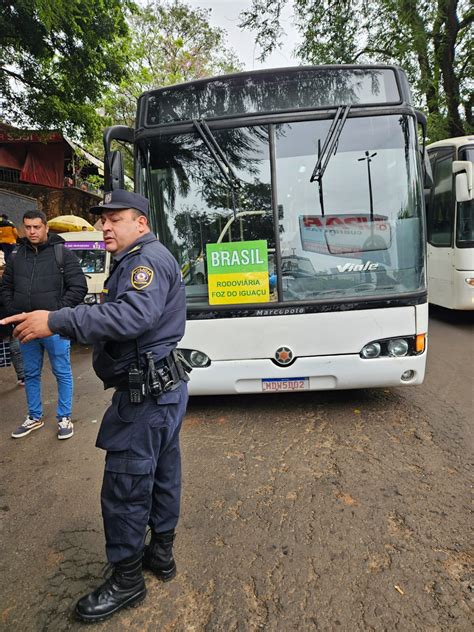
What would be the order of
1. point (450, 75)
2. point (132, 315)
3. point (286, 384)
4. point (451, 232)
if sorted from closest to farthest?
1. point (132, 315)
2. point (286, 384)
3. point (451, 232)
4. point (450, 75)

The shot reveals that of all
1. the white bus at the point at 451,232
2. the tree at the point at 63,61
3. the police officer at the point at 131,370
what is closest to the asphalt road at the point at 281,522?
the police officer at the point at 131,370

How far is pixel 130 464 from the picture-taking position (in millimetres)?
1982

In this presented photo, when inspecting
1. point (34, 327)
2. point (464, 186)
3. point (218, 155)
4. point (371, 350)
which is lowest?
point (371, 350)

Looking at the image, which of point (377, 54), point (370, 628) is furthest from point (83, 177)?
point (370, 628)

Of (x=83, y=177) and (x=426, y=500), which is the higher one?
(x=83, y=177)

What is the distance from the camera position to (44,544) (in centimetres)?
251

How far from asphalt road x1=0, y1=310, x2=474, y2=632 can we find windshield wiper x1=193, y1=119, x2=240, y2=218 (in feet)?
6.81

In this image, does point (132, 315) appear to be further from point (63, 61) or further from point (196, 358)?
point (63, 61)

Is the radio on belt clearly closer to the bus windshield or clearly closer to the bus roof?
the bus windshield

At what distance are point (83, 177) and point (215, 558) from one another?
2537cm

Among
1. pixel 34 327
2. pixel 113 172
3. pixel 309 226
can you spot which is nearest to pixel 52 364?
pixel 113 172

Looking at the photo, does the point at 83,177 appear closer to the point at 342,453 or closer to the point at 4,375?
the point at 4,375

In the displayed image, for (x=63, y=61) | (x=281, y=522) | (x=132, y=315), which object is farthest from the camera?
(x=63, y=61)

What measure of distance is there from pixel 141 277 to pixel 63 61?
32.6ft
